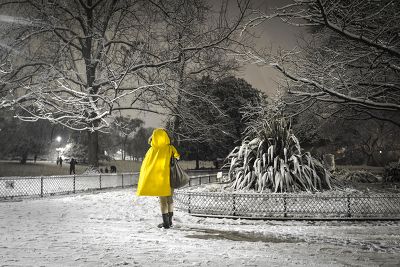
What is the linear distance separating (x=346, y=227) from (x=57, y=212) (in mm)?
7291

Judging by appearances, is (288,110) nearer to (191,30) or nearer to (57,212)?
(191,30)

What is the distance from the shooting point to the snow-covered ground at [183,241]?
17.3 ft

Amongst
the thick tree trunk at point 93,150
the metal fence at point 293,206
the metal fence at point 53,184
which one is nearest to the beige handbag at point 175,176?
the metal fence at point 293,206

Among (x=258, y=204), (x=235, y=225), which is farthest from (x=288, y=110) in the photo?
(x=235, y=225)

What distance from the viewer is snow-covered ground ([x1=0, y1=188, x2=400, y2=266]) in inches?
208

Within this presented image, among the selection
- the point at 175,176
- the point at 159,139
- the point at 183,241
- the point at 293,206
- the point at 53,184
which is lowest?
the point at 183,241

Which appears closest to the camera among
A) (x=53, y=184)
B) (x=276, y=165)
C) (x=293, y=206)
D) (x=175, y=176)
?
(x=175, y=176)

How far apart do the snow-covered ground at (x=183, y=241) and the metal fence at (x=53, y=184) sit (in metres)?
4.89

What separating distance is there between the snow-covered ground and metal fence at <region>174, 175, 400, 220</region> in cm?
28

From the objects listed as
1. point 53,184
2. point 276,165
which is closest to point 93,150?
point 53,184

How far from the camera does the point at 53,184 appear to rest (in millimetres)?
17062

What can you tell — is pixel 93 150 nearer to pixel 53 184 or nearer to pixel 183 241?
pixel 53 184

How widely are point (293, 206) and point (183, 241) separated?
173 inches

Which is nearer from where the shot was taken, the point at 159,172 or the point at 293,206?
the point at 159,172
